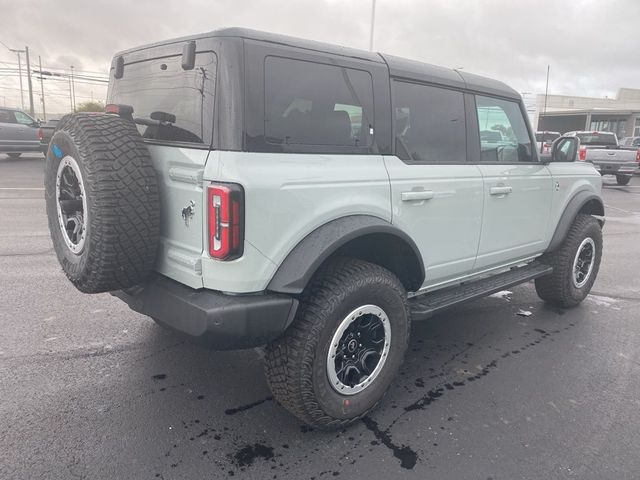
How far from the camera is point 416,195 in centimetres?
299

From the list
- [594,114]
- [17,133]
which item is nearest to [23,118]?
[17,133]

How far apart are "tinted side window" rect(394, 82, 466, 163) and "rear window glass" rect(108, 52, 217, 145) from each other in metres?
1.20

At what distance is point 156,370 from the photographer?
330 cm

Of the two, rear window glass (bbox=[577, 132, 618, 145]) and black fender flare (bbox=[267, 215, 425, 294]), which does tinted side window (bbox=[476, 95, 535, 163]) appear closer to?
black fender flare (bbox=[267, 215, 425, 294])

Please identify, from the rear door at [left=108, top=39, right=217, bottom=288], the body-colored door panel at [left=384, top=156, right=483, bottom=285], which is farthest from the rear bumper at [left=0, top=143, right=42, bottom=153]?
the body-colored door panel at [left=384, top=156, right=483, bottom=285]

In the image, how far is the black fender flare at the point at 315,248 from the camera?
7.83ft

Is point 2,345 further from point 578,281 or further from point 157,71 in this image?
point 578,281

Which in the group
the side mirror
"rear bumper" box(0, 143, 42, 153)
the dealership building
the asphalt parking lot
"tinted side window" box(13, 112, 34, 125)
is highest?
the dealership building

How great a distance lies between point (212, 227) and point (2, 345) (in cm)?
233

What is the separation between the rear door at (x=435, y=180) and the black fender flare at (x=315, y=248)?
336mm

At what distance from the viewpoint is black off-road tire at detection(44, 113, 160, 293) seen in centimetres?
228

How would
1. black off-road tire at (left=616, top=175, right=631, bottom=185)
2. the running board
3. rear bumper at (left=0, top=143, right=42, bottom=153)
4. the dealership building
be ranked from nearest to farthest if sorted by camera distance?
the running board → rear bumper at (left=0, top=143, right=42, bottom=153) → black off-road tire at (left=616, top=175, right=631, bottom=185) → the dealership building

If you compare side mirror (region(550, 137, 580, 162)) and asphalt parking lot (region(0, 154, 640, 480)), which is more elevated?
side mirror (region(550, 137, 580, 162))

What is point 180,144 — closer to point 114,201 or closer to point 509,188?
point 114,201
